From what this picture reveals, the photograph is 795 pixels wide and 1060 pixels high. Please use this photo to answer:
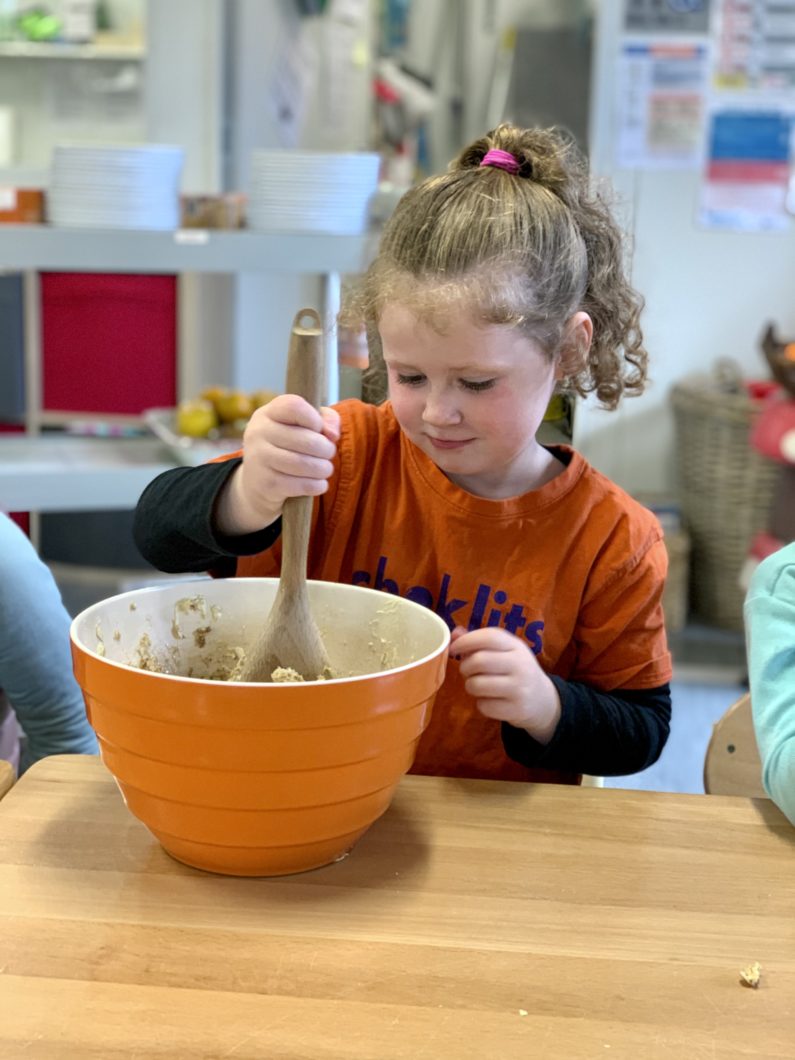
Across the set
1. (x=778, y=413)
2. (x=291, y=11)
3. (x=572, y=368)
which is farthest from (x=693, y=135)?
(x=572, y=368)

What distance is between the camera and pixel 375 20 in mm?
4164

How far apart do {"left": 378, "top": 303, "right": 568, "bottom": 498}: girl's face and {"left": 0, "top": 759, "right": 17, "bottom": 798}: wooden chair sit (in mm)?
384

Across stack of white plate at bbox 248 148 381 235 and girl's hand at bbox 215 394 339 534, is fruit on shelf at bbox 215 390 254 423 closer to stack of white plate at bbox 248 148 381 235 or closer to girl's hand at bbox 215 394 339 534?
stack of white plate at bbox 248 148 381 235

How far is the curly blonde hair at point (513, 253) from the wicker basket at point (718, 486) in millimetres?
2265

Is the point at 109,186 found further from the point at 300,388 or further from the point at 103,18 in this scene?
the point at 103,18

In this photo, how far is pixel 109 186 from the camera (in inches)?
88.2

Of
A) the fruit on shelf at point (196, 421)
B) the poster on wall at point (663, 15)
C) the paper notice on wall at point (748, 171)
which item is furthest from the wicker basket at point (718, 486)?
the fruit on shelf at point (196, 421)

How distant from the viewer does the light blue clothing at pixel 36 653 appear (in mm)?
1288

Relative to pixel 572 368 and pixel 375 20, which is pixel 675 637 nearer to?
pixel 375 20

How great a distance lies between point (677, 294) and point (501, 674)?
9.47 ft

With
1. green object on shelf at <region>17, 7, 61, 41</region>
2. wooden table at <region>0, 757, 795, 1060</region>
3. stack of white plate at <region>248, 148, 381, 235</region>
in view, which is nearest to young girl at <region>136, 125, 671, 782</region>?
wooden table at <region>0, 757, 795, 1060</region>

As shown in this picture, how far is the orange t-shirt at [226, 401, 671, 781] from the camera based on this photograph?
110 centimetres

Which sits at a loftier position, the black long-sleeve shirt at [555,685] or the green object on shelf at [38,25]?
the green object on shelf at [38,25]

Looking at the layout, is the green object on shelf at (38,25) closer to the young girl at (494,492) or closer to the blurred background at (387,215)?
the blurred background at (387,215)
